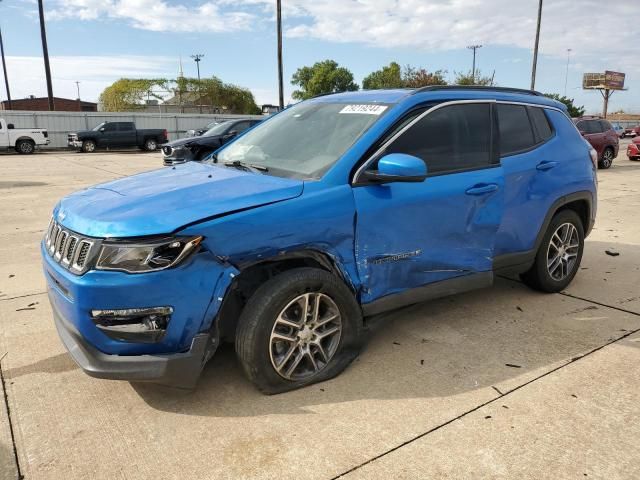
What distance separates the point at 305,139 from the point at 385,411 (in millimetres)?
1897

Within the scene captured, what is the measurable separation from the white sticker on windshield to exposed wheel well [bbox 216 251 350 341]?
1.10 metres

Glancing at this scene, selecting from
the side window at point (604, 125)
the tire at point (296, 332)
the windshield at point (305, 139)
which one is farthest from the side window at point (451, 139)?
the side window at point (604, 125)

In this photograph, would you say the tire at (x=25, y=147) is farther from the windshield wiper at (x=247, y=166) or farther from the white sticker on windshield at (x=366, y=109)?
the white sticker on windshield at (x=366, y=109)

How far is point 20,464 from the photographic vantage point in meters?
2.46

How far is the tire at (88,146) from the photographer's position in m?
26.7

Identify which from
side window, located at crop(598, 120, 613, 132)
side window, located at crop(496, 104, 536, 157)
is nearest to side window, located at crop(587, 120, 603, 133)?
side window, located at crop(598, 120, 613, 132)

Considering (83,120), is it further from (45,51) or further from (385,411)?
(385,411)

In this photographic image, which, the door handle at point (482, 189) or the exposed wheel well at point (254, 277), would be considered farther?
the door handle at point (482, 189)

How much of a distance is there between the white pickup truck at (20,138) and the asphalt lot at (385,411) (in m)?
23.9

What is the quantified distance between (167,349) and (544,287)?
3.50m

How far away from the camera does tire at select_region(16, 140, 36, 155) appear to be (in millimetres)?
24938

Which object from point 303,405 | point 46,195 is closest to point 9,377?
point 303,405

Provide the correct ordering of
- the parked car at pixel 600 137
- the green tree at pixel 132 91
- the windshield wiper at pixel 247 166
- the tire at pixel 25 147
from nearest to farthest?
the windshield wiper at pixel 247 166
the parked car at pixel 600 137
the tire at pixel 25 147
the green tree at pixel 132 91

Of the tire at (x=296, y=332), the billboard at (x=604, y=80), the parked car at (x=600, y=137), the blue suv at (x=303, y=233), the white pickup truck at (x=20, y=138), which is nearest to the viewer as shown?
the blue suv at (x=303, y=233)
